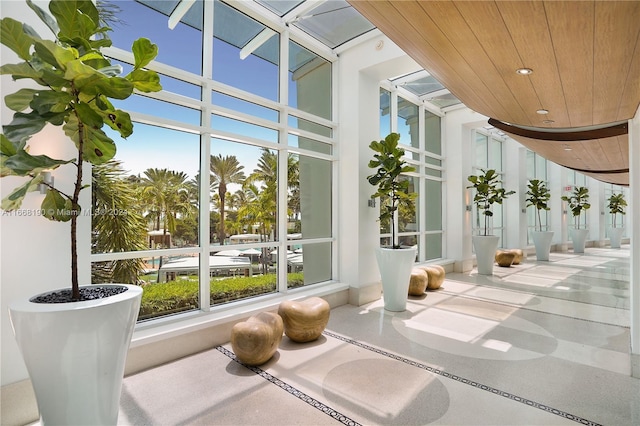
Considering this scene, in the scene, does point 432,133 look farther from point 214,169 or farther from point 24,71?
point 24,71

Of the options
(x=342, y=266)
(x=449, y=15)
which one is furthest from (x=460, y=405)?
(x=342, y=266)

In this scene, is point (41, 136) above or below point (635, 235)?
above

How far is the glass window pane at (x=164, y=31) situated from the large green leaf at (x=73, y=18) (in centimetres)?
150

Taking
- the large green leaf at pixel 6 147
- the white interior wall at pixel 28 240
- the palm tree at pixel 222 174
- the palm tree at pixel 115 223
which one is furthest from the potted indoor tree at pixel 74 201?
the palm tree at pixel 222 174

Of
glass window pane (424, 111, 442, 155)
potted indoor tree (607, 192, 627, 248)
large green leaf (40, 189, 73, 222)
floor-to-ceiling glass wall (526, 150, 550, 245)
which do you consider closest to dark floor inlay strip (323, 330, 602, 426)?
large green leaf (40, 189, 73, 222)

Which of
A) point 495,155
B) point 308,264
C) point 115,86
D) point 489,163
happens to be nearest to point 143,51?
point 115,86

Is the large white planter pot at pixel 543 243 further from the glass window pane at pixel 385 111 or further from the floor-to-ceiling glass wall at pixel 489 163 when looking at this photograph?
the glass window pane at pixel 385 111

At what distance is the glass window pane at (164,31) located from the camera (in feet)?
10.6

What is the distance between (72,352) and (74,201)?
0.82 metres

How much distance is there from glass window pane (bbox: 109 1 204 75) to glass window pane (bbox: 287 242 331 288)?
2721 mm

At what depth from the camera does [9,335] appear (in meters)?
2.14

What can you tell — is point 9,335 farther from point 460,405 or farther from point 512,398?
point 512,398

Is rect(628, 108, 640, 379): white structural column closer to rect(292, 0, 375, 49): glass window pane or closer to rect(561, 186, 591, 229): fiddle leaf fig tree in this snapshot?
rect(292, 0, 375, 49): glass window pane

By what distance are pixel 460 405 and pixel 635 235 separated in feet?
7.71
